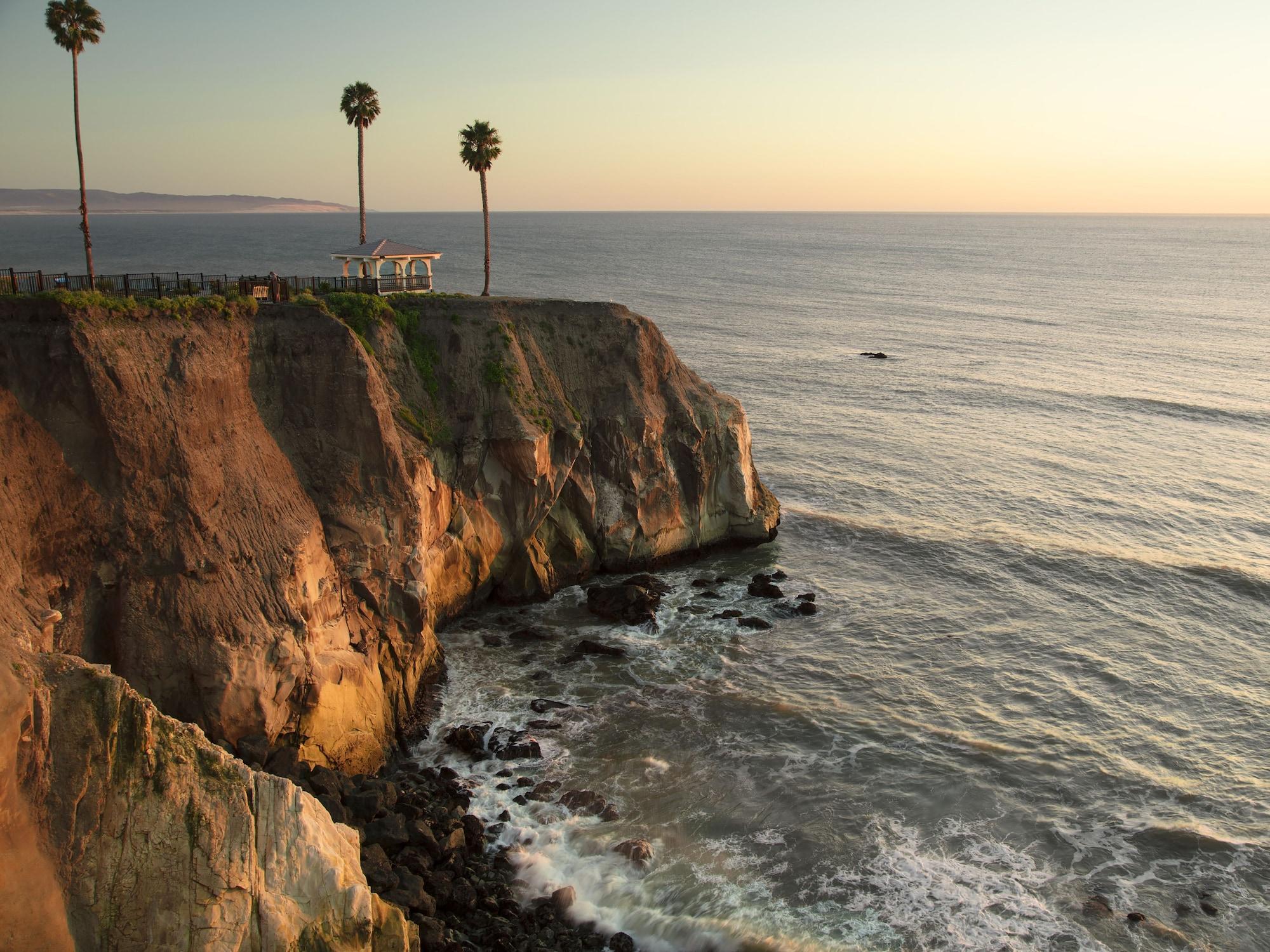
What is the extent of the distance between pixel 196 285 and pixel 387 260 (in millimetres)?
11440

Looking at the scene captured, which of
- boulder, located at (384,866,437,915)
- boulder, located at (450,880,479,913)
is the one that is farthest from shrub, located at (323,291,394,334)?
boulder, located at (450,880,479,913)

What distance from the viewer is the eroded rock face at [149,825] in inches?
596

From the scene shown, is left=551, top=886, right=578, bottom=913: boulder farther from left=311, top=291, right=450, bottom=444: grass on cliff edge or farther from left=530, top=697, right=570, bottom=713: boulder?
left=311, top=291, right=450, bottom=444: grass on cliff edge

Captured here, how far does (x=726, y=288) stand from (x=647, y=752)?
11799 centimetres

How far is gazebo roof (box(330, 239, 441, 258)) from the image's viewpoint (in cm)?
4284

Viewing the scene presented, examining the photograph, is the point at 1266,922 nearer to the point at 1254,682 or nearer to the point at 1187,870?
the point at 1187,870

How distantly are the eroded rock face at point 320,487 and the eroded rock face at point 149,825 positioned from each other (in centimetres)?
597

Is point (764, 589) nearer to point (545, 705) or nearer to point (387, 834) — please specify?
point (545, 705)

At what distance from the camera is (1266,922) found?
22.2m

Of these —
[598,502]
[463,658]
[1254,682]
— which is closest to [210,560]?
[463,658]

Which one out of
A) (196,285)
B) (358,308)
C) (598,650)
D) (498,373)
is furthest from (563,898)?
(196,285)

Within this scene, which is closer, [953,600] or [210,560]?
[210,560]

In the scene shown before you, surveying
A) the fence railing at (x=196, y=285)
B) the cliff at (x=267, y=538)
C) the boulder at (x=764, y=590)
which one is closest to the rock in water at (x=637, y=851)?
the cliff at (x=267, y=538)

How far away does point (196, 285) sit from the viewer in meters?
33.8
